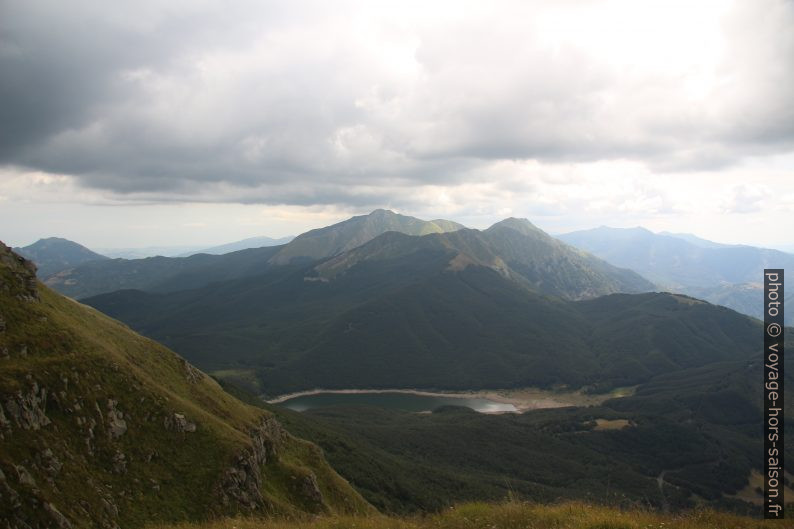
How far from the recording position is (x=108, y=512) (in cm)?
4112

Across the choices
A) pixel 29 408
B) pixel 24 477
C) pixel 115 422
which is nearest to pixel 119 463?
pixel 115 422

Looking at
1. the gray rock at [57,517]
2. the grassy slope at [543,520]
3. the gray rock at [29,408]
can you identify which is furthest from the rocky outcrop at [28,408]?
the grassy slope at [543,520]

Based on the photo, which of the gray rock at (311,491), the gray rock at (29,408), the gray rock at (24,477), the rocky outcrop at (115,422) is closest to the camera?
the gray rock at (24,477)

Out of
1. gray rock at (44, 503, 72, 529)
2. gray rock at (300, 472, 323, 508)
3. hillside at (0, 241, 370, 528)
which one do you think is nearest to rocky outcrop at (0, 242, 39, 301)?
hillside at (0, 241, 370, 528)

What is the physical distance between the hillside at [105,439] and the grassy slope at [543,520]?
22.5 meters

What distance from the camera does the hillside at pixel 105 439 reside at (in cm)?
3997

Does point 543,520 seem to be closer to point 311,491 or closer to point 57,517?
point 57,517

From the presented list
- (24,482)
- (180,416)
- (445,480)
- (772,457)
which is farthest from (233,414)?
(445,480)

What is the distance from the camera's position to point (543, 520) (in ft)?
70.8

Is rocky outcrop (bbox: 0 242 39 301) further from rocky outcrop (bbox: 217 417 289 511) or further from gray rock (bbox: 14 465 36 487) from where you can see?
rocky outcrop (bbox: 217 417 289 511)

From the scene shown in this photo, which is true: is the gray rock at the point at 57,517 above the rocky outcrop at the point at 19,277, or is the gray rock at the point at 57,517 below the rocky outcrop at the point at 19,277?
below

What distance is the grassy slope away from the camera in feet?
66.4

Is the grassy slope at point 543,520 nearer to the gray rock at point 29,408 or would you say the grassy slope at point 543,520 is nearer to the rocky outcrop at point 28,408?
the rocky outcrop at point 28,408

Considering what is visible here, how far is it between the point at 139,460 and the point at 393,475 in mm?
78800
